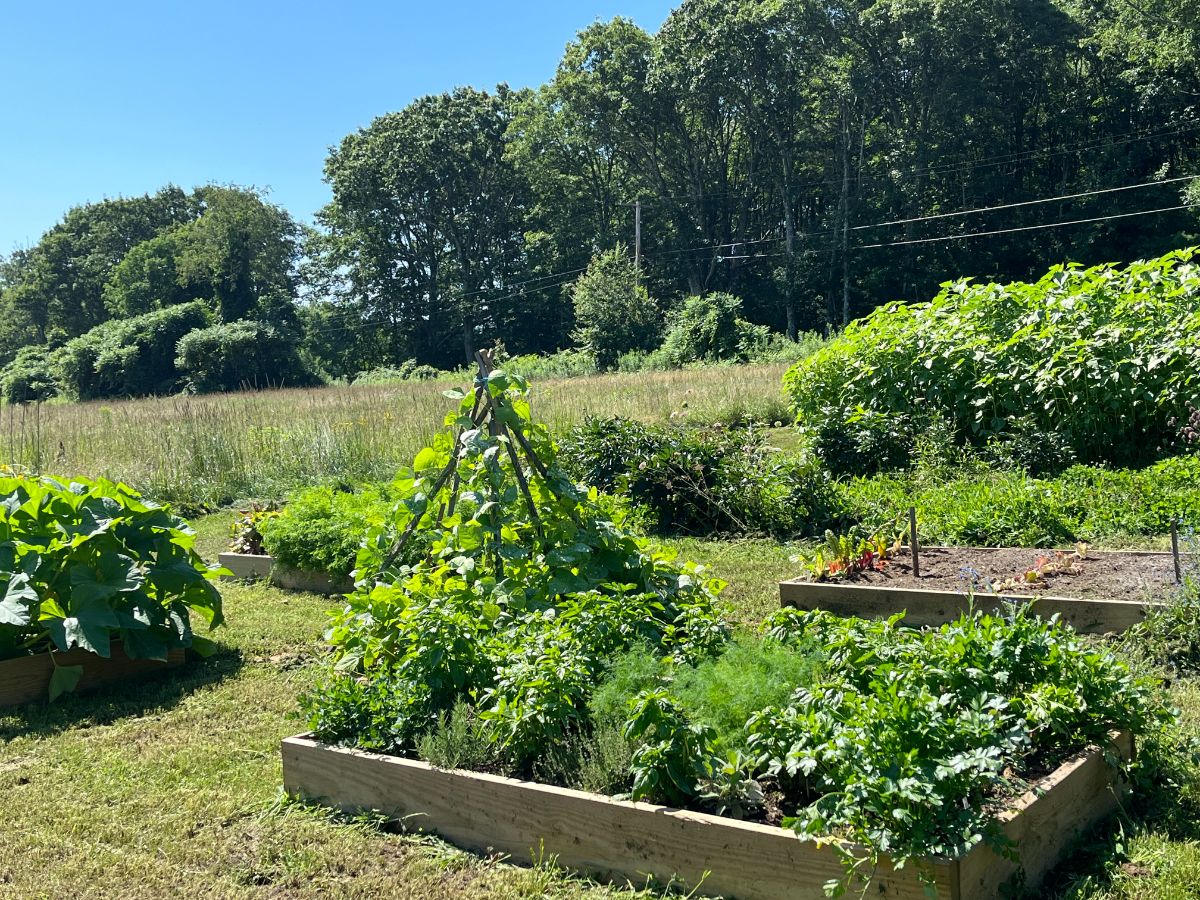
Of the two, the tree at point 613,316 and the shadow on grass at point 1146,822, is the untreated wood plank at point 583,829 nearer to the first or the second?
the shadow on grass at point 1146,822

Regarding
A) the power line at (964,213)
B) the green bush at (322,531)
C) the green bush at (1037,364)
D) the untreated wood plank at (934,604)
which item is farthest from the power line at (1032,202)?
the green bush at (322,531)

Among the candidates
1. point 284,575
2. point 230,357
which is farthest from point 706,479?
point 230,357

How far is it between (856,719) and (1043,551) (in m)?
3.52

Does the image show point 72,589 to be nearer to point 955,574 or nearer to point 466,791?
point 466,791

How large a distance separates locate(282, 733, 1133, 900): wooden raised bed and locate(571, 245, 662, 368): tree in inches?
1384

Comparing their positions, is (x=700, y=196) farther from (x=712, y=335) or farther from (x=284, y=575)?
(x=284, y=575)

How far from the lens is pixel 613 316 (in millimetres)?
39125

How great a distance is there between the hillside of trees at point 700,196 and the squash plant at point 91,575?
28.6m

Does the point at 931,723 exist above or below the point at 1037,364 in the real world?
below

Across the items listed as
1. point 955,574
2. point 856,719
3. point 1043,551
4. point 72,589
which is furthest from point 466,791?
point 1043,551

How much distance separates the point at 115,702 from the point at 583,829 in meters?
2.97

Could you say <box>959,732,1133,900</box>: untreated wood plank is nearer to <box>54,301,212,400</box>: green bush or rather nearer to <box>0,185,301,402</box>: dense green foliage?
<box>0,185,301,402</box>: dense green foliage

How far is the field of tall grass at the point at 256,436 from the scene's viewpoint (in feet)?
38.9

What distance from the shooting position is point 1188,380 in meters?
7.74
